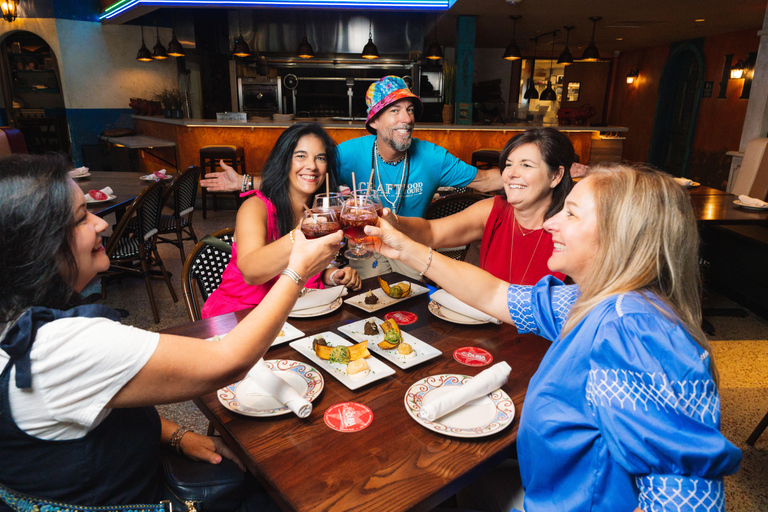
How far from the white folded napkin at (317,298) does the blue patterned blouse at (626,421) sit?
2.92 ft

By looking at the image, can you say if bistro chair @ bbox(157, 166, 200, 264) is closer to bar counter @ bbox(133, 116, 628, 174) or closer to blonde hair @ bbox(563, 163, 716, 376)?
bar counter @ bbox(133, 116, 628, 174)

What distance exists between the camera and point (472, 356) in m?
1.46

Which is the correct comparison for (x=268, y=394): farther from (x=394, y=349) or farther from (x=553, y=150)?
(x=553, y=150)

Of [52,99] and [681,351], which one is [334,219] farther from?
[52,99]

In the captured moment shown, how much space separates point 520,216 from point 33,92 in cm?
1238

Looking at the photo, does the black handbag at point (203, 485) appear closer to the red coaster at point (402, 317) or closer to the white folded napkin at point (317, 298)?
the white folded napkin at point (317, 298)

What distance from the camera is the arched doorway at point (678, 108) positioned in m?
10.0

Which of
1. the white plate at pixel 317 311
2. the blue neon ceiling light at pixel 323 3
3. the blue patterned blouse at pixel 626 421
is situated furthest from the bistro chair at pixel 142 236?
the blue neon ceiling light at pixel 323 3

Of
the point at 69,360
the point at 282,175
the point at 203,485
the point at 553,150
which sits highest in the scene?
the point at 553,150

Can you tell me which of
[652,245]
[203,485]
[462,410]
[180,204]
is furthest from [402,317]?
[180,204]

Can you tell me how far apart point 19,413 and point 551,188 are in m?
2.01

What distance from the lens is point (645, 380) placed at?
0.82 metres

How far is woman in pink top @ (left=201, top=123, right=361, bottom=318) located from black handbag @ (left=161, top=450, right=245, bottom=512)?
76 cm

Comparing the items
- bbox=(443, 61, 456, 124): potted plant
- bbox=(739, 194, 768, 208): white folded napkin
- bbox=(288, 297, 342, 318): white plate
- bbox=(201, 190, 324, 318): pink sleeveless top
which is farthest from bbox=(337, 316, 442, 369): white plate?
bbox=(443, 61, 456, 124): potted plant
